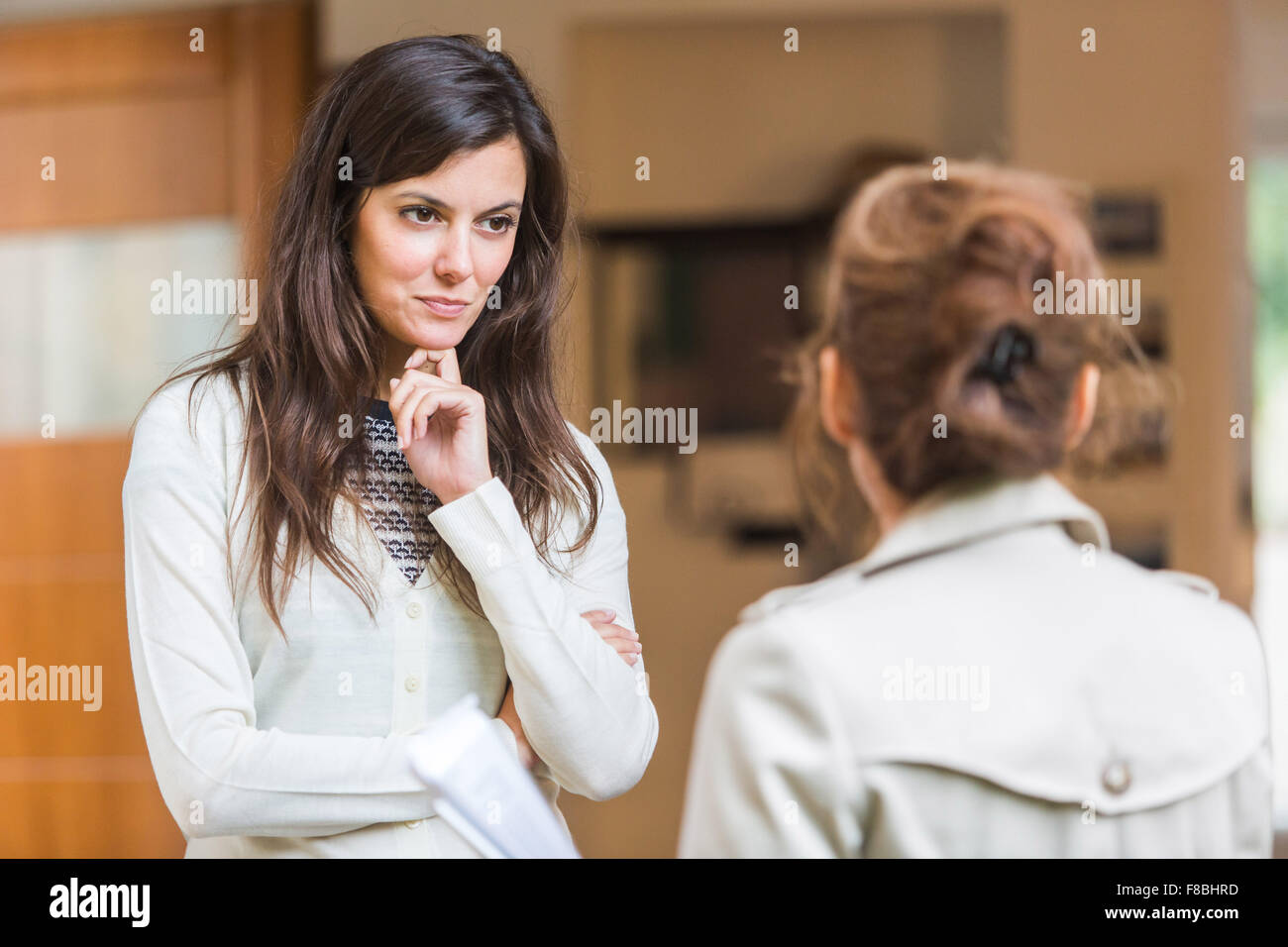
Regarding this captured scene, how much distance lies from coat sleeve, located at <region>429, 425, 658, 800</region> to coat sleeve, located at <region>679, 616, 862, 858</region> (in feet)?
0.36

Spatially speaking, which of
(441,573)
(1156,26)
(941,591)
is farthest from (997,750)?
(1156,26)

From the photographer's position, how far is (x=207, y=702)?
1099 millimetres

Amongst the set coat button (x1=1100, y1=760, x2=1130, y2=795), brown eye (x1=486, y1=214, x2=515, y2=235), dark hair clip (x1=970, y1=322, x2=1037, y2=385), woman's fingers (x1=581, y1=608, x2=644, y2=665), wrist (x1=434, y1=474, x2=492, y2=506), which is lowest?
coat button (x1=1100, y1=760, x2=1130, y2=795)

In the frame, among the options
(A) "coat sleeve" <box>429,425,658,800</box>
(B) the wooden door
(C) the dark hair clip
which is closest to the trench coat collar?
(C) the dark hair clip

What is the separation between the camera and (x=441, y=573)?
1.22m

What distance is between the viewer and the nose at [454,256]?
1254 mm

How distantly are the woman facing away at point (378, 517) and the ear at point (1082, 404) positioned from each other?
1.91ft

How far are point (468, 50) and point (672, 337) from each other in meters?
0.51

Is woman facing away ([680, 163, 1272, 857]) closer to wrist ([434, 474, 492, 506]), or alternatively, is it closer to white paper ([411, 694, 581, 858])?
white paper ([411, 694, 581, 858])

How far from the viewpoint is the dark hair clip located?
1.29 metres

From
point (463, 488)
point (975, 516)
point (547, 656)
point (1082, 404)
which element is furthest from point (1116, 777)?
point (463, 488)

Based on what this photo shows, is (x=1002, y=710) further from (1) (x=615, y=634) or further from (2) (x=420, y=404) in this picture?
(2) (x=420, y=404)

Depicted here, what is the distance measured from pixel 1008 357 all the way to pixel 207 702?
932 mm

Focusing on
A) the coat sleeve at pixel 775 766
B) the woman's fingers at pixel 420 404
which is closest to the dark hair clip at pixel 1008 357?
the coat sleeve at pixel 775 766
